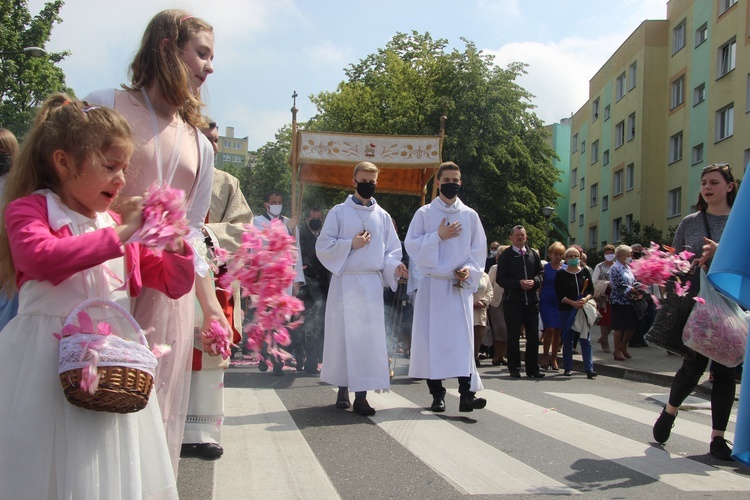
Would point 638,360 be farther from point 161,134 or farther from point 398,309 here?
point 161,134

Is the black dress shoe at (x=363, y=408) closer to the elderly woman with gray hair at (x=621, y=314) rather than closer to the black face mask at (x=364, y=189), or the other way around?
the black face mask at (x=364, y=189)

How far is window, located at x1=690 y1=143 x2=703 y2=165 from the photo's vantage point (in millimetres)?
32237

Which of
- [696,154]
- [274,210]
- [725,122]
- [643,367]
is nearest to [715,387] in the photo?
[274,210]

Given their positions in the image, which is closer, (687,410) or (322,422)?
(322,422)

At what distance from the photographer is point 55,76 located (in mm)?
36844

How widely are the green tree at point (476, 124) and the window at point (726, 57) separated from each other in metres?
10.1

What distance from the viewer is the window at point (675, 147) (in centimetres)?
3519

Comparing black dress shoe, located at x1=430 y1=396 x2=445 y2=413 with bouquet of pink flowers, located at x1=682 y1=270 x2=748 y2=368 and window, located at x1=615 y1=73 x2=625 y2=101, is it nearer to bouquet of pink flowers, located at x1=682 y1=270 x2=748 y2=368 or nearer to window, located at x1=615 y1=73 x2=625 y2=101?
bouquet of pink flowers, located at x1=682 y1=270 x2=748 y2=368

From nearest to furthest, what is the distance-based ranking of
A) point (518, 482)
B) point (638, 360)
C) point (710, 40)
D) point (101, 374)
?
point (101, 374), point (518, 482), point (638, 360), point (710, 40)

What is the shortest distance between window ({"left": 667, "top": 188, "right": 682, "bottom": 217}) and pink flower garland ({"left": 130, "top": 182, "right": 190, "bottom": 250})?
117ft

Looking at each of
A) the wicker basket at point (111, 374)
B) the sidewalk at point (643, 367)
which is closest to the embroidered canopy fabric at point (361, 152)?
the sidewalk at point (643, 367)

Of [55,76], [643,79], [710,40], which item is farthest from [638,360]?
[55,76]

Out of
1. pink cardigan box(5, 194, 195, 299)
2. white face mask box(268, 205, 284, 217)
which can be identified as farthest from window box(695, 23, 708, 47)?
pink cardigan box(5, 194, 195, 299)

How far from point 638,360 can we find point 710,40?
21473 mm
